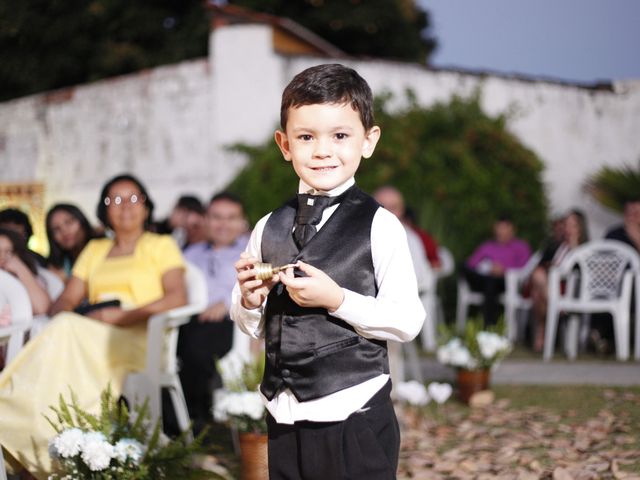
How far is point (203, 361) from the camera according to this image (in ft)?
16.2

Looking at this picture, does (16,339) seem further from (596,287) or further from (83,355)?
(596,287)

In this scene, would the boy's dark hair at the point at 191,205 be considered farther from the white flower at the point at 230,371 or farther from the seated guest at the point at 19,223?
the white flower at the point at 230,371

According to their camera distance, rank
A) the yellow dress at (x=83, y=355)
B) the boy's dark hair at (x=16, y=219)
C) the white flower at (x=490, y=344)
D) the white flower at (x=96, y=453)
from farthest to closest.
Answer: the white flower at (x=490, y=344), the boy's dark hair at (x=16, y=219), the yellow dress at (x=83, y=355), the white flower at (x=96, y=453)

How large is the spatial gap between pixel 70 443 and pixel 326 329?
140cm

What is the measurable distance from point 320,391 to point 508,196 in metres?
8.40

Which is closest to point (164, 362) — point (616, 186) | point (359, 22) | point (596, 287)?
point (596, 287)

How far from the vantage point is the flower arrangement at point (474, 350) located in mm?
5375

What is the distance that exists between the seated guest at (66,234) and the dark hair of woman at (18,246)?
3.65 feet

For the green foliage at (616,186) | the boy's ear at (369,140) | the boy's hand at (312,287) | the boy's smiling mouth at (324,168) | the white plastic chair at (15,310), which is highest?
the green foliage at (616,186)

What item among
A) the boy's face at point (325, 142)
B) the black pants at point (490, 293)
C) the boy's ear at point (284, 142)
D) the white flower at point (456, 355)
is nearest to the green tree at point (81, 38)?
the black pants at point (490, 293)

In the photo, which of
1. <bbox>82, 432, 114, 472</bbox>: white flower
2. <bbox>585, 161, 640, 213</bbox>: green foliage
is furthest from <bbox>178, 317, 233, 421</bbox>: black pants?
<bbox>585, 161, 640, 213</bbox>: green foliage

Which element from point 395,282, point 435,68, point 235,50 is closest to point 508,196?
point 435,68

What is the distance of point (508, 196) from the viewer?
32.7ft

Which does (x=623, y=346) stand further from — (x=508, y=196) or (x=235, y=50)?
(x=235, y=50)
